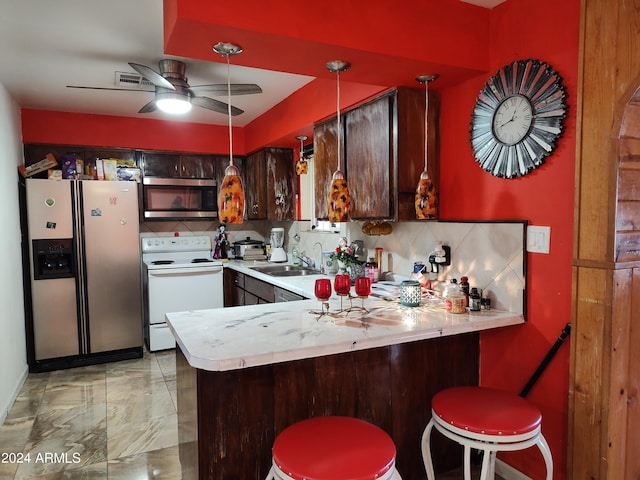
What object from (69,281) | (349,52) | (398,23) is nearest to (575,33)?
(398,23)

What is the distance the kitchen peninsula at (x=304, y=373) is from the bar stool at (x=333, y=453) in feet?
0.81

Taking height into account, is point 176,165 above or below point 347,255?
above

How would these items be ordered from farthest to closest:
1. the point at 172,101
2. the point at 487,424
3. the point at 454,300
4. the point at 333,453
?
1. the point at 172,101
2. the point at 454,300
3. the point at 487,424
4. the point at 333,453

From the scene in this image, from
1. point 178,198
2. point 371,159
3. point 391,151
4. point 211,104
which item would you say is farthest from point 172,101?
point 178,198

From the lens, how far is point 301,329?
1713 millimetres

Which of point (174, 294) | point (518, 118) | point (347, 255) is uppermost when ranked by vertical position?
point (518, 118)

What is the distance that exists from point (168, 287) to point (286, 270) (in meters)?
1.18

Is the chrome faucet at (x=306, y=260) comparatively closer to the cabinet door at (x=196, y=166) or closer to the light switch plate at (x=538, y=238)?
the cabinet door at (x=196, y=166)

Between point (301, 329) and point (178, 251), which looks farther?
point (178, 251)

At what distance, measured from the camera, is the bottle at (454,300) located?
6.53 ft

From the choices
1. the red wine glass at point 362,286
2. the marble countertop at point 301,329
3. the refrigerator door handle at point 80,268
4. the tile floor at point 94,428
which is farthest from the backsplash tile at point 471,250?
the refrigerator door handle at point 80,268

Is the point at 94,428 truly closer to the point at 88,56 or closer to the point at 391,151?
the point at 88,56

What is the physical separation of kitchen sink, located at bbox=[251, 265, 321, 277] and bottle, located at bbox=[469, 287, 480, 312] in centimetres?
189

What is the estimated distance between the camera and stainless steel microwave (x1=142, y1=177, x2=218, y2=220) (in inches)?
171
